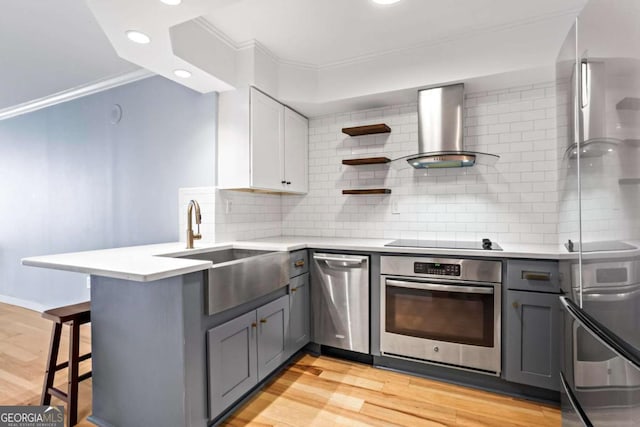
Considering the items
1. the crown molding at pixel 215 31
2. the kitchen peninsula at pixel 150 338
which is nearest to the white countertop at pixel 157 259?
the kitchen peninsula at pixel 150 338

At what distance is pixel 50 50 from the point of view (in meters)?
2.77

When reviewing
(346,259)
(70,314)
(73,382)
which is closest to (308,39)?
(346,259)

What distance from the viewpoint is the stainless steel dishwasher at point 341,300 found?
8.30 feet

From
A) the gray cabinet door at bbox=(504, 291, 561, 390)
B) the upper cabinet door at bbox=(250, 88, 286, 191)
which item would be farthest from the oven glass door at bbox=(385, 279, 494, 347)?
the upper cabinet door at bbox=(250, 88, 286, 191)

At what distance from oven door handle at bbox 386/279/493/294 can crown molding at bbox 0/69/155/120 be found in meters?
2.96

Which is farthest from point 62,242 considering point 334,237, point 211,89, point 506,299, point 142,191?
point 506,299

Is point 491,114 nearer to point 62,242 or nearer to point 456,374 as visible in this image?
point 456,374

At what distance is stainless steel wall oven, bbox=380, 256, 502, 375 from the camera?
217 cm

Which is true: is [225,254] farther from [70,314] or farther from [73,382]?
[73,382]

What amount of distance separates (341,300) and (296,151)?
1577 mm

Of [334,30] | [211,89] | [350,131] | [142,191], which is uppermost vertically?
[334,30]

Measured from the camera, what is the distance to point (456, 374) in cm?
233

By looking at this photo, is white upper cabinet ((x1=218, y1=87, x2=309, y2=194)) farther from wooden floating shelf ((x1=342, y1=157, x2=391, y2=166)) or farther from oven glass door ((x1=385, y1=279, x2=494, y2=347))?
oven glass door ((x1=385, y1=279, x2=494, y2=347))

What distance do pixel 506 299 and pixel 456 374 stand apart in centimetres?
68
